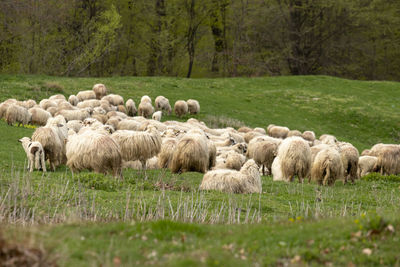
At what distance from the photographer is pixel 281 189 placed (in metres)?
12.5

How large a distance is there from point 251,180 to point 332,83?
113 feet

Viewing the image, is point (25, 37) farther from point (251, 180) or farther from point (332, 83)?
point (251, 180)

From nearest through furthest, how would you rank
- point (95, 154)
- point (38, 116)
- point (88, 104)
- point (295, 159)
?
point (95, 154)
point (295, 159)
point (38, 116)
point (88, 104)

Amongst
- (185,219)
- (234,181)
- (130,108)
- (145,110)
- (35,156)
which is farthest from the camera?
(130,108)

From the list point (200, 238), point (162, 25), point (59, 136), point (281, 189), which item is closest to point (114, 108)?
point (59, 136)

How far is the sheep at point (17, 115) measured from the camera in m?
20.5

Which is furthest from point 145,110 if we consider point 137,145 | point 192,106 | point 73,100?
point 137,145

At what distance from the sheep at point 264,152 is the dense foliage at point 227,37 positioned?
3155 centimetres

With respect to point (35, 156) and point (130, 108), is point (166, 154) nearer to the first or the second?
point (35, 156)

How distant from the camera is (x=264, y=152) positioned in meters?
17.1

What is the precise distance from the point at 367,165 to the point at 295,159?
5325 mm

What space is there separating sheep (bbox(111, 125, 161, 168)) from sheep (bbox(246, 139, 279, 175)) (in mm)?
4508

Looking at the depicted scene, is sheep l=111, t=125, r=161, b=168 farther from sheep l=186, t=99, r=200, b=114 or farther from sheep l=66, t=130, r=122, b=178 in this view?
sheep l=186, t=99, r=200, b=114

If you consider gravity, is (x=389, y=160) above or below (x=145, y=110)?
below
